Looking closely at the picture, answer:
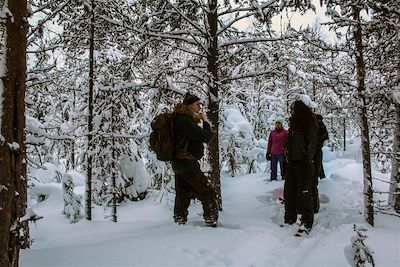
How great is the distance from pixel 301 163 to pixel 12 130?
5.02m

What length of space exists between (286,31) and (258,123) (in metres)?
18.3

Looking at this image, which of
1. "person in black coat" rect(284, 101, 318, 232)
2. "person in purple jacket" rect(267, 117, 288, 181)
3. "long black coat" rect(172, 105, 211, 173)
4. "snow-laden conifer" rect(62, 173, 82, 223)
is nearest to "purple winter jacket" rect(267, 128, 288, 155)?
"person in purple jacket" rect(267, 117, 288, 181)

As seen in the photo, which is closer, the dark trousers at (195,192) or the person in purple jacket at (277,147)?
the dark trousers at (195,192)

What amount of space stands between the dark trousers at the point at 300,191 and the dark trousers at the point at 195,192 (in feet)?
4.93

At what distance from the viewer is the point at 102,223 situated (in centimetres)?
849

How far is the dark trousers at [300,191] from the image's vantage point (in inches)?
277

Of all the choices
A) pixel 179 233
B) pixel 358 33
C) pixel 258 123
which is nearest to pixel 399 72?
pixel 358 33

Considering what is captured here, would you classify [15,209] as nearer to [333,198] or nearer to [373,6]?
[373,6]

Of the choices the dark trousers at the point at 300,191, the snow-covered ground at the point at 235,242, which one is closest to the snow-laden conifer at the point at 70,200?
the snow-covered ground at the point at 235,242

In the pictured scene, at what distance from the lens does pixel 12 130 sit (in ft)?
12.5

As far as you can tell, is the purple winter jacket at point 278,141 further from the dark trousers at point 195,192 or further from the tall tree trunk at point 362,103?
the dark trousers at point 195,192

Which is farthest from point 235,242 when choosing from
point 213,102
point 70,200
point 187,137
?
point 70,200

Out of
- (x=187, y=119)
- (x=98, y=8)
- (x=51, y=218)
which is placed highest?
(x=98, y=8)

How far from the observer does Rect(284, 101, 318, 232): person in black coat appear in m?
7.05
